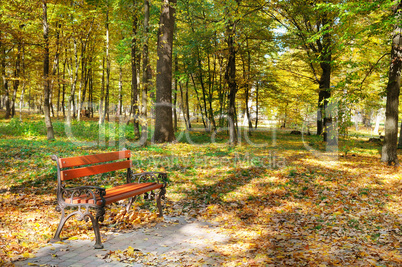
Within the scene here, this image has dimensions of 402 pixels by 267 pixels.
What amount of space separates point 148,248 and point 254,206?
9.44 feet

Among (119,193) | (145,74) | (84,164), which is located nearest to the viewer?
(119,193)

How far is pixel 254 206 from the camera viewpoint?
20.7 feet

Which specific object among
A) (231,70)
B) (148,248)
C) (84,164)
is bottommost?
(148,248)

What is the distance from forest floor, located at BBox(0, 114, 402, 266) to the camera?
409 cm

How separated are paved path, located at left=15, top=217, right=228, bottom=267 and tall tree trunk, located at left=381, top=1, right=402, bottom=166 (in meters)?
8.38

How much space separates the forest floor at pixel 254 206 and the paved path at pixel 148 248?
0.19 m

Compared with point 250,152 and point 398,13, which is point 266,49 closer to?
point 250,152

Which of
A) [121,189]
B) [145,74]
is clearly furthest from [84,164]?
[145,74]

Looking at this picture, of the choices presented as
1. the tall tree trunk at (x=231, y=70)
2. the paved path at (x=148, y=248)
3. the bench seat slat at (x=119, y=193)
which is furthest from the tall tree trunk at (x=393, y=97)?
the bench seat slat at (x=119, y=193)

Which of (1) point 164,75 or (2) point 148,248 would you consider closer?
(2) point 148,248

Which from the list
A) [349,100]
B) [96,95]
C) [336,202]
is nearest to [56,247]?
[336,202]

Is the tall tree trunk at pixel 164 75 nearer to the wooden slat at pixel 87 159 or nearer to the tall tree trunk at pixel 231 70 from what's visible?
the tall tree trunk at pixel 231 70

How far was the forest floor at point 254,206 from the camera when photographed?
409 centimetres

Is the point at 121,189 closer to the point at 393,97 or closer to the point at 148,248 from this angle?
the point at 148,248
